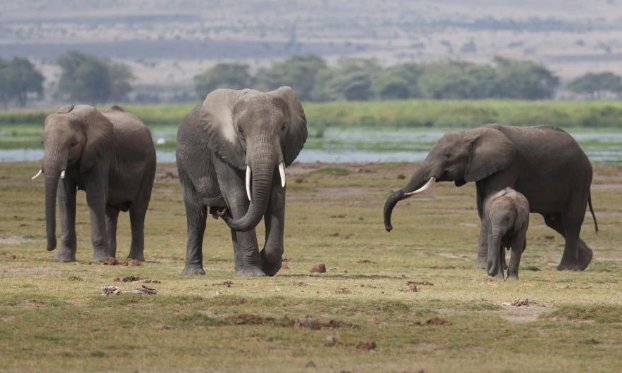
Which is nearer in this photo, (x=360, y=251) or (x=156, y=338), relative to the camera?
(x=156, y=338)

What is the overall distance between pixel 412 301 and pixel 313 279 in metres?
2.62

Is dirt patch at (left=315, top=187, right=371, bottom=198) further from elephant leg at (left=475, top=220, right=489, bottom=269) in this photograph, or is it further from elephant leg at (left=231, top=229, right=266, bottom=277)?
elephant leg at (left=231, top=229, right=266, bottom=277)

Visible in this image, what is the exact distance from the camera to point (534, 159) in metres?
21.6

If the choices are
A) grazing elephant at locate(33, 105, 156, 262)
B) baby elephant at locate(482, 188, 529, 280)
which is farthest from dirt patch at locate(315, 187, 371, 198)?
baby elephant at locate(482, 188, 529, 280)

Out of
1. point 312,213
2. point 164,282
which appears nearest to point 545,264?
point 164,282

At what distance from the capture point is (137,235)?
21.6 m

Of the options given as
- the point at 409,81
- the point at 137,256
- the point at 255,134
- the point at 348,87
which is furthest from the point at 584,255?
the point at 409,81

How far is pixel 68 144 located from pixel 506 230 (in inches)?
204

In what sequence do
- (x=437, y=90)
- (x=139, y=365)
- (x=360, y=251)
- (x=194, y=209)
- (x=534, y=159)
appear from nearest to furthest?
(x=139, y=365) → (x=194, y=209) → (x=534, y=159) → (x=360, y=251) → (x=437, y=90)

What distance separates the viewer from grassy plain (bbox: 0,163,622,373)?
41.1 feet

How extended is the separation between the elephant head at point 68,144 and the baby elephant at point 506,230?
481 cm

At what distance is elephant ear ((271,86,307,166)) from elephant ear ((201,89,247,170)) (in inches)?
17.5

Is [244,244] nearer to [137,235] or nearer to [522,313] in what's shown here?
[522,313]

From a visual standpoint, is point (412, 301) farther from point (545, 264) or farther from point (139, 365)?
point (545, 264)
